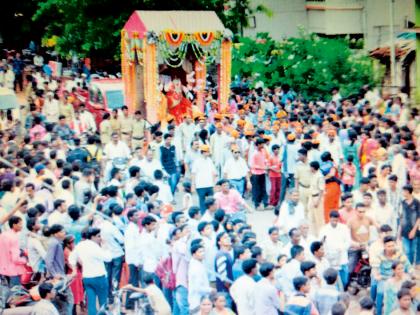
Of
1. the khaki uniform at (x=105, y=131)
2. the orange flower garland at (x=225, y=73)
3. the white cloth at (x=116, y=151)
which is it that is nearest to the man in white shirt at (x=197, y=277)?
the white cloth at (x=116, y=151)

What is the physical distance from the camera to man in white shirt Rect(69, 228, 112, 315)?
11883 millimetres

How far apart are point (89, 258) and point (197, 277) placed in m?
1.46

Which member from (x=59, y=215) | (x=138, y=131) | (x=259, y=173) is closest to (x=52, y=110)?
(x=138, y=131)

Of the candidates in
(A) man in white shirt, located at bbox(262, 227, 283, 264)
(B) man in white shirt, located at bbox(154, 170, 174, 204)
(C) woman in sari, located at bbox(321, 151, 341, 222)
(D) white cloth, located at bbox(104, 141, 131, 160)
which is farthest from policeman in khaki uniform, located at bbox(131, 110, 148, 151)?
(A) man in white shirt, located at bbox(262, 227, 283, 264)

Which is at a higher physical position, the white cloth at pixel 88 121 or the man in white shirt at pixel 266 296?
the white cloth at pixel 88 121

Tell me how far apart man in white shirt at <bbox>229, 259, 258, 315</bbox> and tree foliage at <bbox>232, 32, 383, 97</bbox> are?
14.5 meters

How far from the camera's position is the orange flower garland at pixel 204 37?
24281 millimetres

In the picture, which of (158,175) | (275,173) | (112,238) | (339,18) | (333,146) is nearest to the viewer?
→ (112,238)

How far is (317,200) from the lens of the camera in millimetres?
14688

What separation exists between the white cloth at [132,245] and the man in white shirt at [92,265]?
47 cm

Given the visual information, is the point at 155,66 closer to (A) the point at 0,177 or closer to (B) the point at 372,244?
(A) the point at 0,177

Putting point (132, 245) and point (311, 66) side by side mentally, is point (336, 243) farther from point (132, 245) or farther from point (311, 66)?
point (311, 66)

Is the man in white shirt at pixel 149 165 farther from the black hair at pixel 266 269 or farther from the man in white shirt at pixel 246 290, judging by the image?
the black hair at pixel 266 269

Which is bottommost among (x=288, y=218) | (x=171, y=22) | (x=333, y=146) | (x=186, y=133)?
(x=288, y=218)
